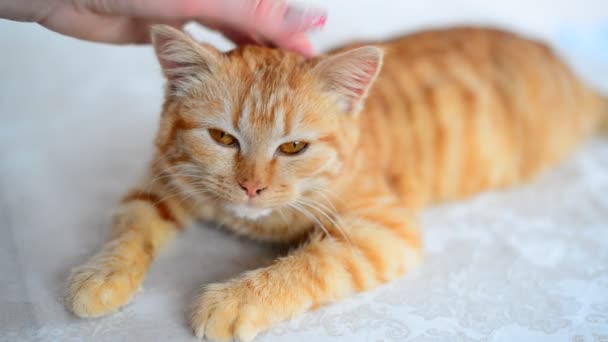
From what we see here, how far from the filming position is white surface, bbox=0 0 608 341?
140cm

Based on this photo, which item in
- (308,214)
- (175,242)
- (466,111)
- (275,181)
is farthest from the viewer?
(466,111)

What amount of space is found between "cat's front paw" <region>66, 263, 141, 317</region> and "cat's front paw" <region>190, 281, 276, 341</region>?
7.3 inches

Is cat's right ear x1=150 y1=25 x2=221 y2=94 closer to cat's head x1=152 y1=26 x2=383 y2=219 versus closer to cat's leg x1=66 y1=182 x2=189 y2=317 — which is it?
cat's head x1=152 y1=26 x2=383 y2=219

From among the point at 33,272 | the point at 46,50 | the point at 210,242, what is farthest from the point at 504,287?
the point at 46,50

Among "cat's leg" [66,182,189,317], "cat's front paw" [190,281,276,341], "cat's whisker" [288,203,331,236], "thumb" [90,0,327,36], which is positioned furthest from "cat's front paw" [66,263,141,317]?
"thumb" [90,0,327,36]

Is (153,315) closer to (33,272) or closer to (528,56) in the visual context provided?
(33,272)

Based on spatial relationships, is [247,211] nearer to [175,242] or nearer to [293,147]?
[293,147]

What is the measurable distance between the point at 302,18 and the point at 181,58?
0.32 meters

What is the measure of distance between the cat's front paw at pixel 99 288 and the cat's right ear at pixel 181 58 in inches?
19.0

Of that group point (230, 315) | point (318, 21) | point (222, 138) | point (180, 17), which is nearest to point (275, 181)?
point (222, 138)

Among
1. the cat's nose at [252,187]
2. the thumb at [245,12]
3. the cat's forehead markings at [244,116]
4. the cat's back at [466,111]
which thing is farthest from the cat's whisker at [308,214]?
the thumb at [245,12]

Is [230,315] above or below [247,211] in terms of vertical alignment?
below

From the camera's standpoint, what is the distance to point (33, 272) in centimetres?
151

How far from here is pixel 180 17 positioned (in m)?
1.62
